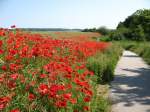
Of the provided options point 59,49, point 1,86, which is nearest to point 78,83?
point 1,86

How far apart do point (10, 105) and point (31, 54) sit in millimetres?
2348

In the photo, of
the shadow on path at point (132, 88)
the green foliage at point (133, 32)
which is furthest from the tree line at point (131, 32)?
the shadow on path at point (132, 88)

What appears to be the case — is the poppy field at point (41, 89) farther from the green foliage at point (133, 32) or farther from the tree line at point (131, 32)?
the tree line at point (131, 32)

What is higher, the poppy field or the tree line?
the poppy field

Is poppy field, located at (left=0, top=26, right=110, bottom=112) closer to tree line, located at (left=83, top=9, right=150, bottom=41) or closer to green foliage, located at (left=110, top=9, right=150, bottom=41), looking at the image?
green foliage, located at (left=110, top=9, right=150, bottom=41)

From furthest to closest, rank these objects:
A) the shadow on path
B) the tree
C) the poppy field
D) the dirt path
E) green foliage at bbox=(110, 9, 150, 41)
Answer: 1. green foliage at bbox=(110, 9, 150, 41)
2. the tree
3. the shadow on path
4. the dirt path
5. the poppy field

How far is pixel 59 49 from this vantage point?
11.2 m

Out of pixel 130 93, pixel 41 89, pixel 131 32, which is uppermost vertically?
pixel 41 89

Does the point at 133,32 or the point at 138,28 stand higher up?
the point at 138,28

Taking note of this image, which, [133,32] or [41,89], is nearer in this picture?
[41,89]

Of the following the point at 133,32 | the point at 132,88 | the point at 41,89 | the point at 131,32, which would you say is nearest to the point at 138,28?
the point at 133,32

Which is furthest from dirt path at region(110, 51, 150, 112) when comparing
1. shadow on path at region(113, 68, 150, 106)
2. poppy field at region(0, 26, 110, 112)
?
poppy field at region(0, 26, 110, 112)

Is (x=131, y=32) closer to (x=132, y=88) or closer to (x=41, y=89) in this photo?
(x=132, y=88)

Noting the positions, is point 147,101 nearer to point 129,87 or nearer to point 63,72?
point 129,87
